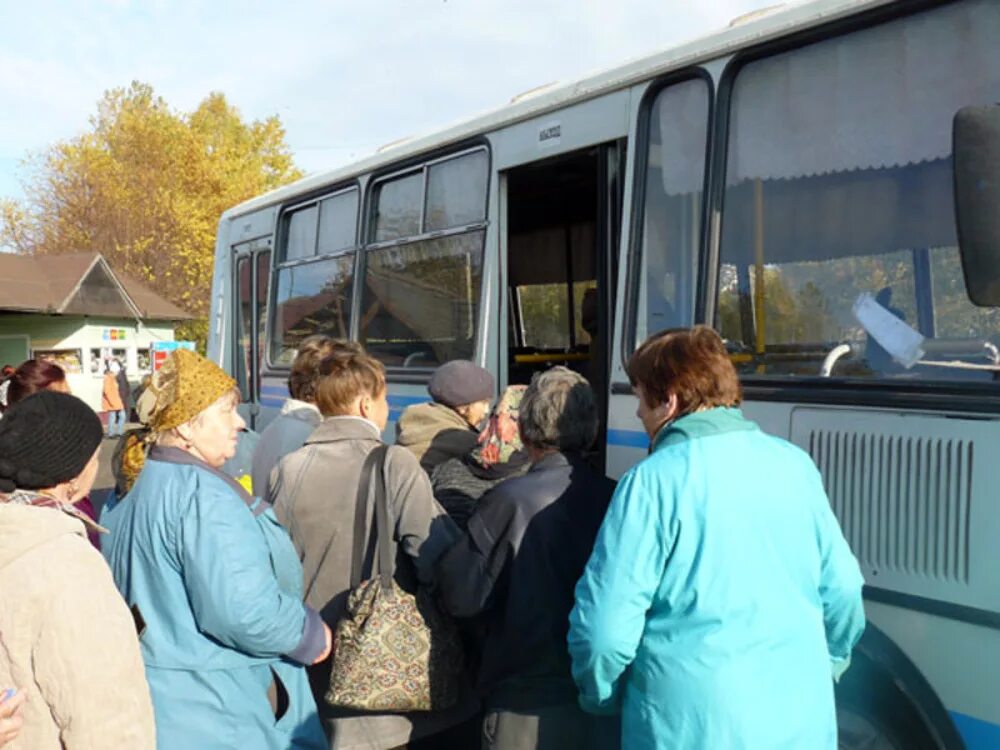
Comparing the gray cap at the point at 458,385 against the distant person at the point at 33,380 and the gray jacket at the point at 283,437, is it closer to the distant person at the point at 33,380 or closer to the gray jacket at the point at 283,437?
the gray jacket at the point at 283,437

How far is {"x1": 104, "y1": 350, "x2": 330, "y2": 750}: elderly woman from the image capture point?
2.50 meters

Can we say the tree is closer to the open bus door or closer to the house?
the house

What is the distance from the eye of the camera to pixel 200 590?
2486 millimetres

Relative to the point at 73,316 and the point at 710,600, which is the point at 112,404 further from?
the point at 710,600

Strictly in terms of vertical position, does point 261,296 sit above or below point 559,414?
above

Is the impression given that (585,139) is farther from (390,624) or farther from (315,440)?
(390,624)

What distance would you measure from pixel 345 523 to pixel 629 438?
124 cm

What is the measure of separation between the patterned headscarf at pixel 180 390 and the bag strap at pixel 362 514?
524 mm

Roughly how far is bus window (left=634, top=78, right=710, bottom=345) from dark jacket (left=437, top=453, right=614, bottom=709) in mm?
1184

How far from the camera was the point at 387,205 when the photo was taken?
5.88 metres

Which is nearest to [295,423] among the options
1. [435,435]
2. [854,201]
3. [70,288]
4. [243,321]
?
[435,435]

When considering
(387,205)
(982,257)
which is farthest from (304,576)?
(387,205)

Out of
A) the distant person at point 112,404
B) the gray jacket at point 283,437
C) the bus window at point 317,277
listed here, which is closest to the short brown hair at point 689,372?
the gray jacket at point 283,437

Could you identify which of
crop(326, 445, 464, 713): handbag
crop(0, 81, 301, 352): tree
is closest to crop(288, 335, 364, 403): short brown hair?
crop(326, 445, 464, 713): handbag
